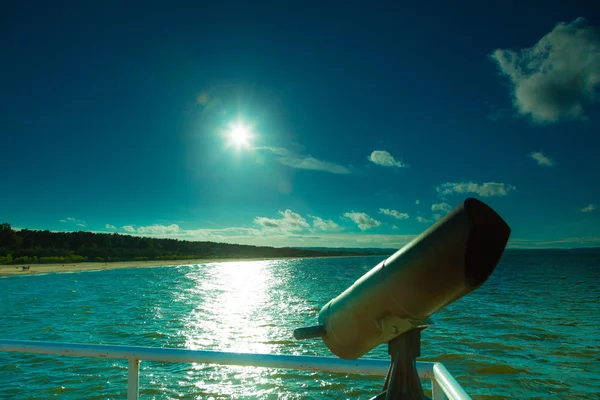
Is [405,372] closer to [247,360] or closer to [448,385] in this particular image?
[448,385]

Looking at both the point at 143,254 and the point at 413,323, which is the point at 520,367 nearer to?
the point at 413,323

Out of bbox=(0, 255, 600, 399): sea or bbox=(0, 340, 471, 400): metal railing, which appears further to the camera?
bbox=(0, 255, 600, 399): sea

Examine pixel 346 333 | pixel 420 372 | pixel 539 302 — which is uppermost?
pixel 346 333

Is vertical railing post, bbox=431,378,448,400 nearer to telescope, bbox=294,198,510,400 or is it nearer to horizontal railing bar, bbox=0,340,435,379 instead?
horizontal railing bar, bbox=0,340,435,379

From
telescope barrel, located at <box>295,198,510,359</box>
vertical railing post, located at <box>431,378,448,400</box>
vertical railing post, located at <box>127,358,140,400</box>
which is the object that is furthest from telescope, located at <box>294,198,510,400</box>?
vertical railing post, located at <box>127,358,140,400</box>

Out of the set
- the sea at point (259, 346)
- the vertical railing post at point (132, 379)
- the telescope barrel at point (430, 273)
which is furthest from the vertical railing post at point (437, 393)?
the sea at point (259, 346)

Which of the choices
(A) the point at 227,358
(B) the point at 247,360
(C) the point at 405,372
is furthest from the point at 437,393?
(A) the point at 227,358

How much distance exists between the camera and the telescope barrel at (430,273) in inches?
38.9

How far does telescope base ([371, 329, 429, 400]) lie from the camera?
1438mm

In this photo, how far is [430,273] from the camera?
104 cm

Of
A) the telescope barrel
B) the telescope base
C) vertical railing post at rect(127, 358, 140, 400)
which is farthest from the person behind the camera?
vertical railing post at rect(127, 358, 140, 400)

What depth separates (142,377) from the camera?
9.93 m

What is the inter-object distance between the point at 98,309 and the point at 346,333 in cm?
2679

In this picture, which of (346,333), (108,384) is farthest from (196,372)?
(346,333)
